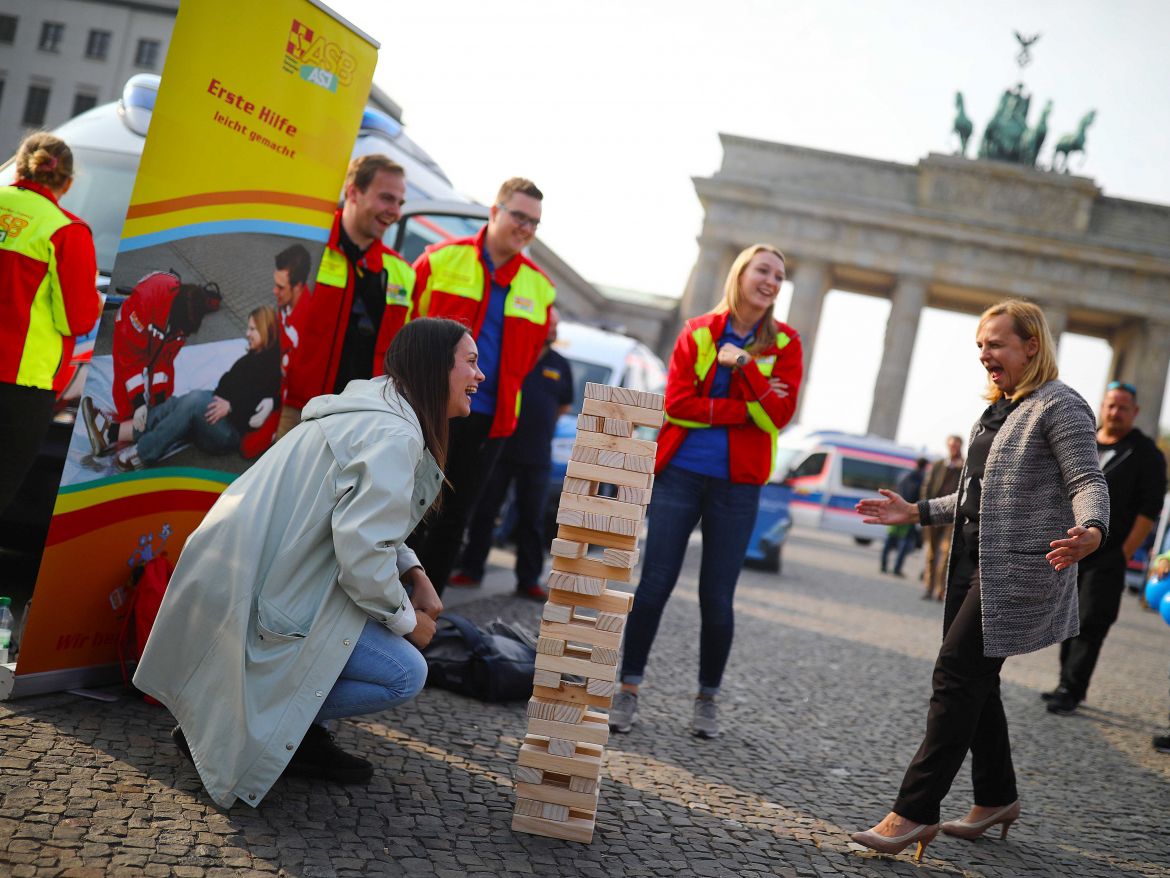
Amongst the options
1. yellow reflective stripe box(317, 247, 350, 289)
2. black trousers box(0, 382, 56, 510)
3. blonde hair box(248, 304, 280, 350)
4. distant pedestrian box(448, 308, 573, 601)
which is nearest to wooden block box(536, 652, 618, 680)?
blonde hair box(248, 304, 280, 350)

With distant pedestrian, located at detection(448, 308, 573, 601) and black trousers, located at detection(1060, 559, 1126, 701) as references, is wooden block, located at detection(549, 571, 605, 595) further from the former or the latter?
black trousers, located at detection(1060, 559, 1126, 701)

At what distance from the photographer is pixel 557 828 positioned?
11.5 feet

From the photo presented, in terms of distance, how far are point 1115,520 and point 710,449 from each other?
367cm

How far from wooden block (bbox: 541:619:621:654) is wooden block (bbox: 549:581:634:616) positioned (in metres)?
0.08

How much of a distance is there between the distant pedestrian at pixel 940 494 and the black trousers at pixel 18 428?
10797mm

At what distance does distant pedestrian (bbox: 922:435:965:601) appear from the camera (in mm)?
13617

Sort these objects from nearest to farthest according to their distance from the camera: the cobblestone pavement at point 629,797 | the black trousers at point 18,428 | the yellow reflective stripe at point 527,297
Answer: the cobblestone pavement at point 629,797 < the black trousers at point 18,428 < the yellow reflective stripe at point 527,297

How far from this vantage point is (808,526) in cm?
3431

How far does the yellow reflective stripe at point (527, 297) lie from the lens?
5.51 metres

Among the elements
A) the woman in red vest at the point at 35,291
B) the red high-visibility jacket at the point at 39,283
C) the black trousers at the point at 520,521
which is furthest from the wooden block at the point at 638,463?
the black trousers at the point at 520,521

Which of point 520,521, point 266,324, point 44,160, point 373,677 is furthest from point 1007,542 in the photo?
point 520,521

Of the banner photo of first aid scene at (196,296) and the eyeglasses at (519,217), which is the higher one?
the eyeglasses at (519,217)

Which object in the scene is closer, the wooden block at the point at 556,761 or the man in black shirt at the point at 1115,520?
the wooden block at the point at 556,761

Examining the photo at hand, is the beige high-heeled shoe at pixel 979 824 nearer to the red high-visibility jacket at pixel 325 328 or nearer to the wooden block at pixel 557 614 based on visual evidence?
the wooden block at pixel 557 614
